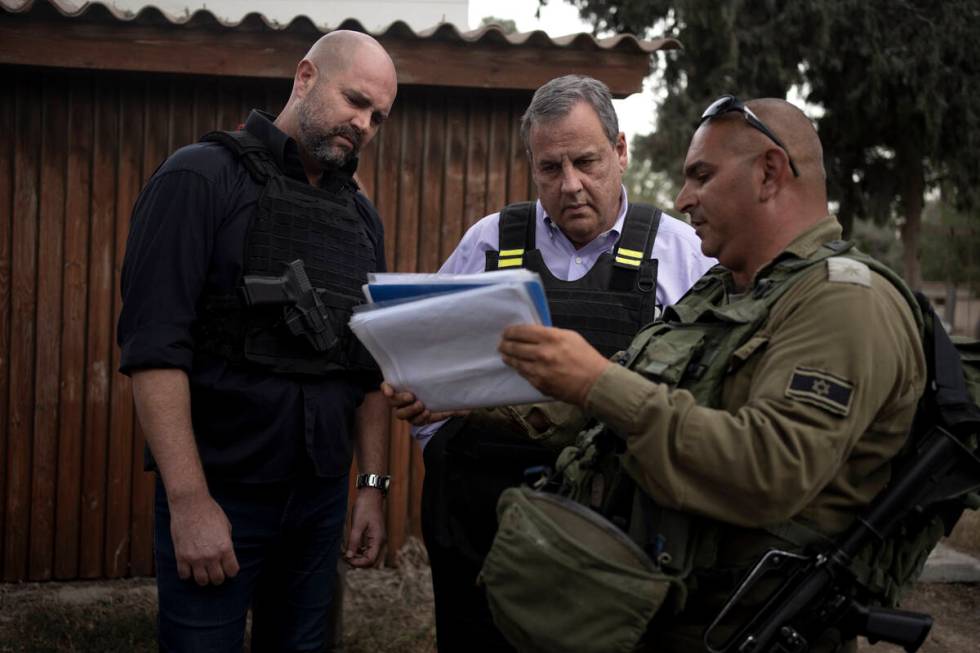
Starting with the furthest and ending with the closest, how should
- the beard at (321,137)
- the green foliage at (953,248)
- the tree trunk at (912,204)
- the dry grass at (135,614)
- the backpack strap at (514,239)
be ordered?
the green foliage at (953,248) < the tree trunk at (912,204) < the dry grass at (135,614) < the backpack strap at (514,239) < the beard at (321,137)

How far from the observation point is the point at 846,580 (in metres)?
1.80

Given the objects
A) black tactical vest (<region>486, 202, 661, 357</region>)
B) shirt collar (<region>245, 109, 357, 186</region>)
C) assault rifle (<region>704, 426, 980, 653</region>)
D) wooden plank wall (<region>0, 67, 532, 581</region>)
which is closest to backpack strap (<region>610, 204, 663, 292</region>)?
black tactical vest (<region>486, 202, 661, 357</region>)

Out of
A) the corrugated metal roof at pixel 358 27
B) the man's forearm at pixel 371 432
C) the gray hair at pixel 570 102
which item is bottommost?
the man's forearm at pixel 371 432

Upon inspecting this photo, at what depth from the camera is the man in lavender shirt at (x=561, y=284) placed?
2686mm

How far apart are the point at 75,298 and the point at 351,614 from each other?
2388mm

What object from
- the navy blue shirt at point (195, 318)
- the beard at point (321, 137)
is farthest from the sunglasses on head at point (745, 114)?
the navy blue shirt at point (195, 318)

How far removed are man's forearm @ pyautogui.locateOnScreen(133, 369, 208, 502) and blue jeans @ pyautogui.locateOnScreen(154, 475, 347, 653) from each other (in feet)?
0.56

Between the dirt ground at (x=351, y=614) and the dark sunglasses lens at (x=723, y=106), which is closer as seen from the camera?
the dark sunglasses lens at (x=723, y=106)

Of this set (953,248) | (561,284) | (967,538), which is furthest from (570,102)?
(953,248)

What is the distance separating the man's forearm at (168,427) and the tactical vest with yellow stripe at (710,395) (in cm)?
102

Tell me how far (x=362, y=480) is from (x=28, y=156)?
3508mm

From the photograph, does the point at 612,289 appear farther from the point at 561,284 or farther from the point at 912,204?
the point at 912,204

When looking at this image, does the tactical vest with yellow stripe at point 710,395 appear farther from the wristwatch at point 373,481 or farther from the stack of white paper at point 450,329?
the wristwatch at point 373,481

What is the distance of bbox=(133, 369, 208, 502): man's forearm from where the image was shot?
223 centimetres
